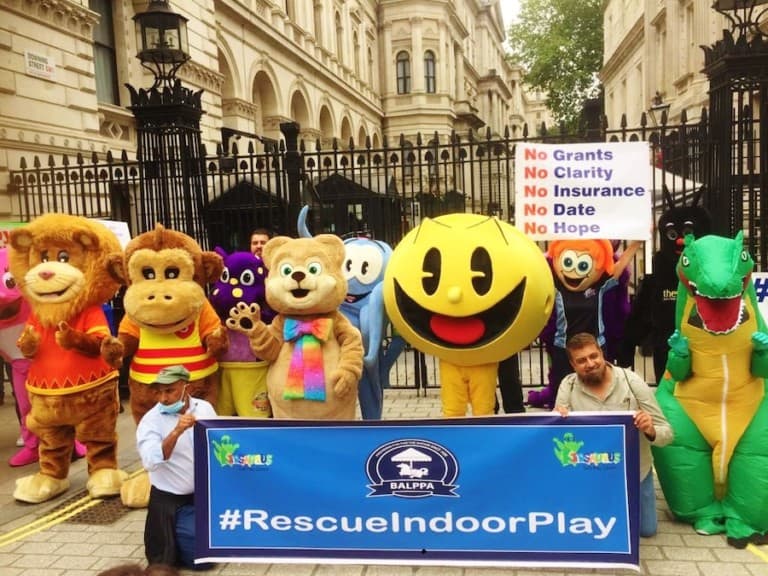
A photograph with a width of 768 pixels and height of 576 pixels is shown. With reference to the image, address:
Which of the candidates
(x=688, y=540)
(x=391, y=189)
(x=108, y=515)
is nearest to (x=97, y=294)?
(x=108, y=515)

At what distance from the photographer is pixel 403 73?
4428 cm

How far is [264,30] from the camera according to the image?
71.8 feet

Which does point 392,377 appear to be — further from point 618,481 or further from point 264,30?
point 264,30

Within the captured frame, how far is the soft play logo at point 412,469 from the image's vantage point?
3490 mm

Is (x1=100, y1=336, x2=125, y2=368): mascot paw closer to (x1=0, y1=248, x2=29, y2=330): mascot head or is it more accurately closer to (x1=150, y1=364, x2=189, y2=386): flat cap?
(x1=150, y1=364, x2=189, y2=386): flat cap

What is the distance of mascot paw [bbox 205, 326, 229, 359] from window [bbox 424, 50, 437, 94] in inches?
1658

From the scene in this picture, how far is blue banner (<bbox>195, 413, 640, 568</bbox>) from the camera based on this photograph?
339 centimetres

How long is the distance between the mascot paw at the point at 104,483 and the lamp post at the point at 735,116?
576 cm

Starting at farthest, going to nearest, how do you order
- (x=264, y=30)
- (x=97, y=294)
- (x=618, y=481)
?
(x=264, y=30) < (x=97, y=294) < (x=618, y=481)

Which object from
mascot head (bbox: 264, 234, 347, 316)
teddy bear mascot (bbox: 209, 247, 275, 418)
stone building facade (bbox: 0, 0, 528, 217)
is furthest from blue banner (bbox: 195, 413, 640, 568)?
stone building facade (bbox: 0, 0, 528, 217)

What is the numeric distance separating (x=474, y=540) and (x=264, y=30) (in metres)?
21.4

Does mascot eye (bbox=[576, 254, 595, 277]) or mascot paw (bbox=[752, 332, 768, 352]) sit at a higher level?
mascot eye (bbox=[576, 254, 595, 277])

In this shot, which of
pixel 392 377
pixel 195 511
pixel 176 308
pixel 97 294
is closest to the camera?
pixel 195 511

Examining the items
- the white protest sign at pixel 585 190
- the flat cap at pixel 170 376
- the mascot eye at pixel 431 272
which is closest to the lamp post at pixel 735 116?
the white protest sign at pixel 585 190
